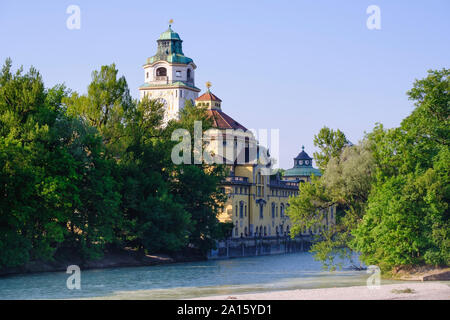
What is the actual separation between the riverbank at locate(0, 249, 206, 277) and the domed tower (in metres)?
55.8

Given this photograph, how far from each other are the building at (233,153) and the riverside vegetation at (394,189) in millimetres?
38349

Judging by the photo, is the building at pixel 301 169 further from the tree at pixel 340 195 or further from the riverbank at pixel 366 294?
the riverbank at pixel 366 294

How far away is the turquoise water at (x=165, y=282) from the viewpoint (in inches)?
1703

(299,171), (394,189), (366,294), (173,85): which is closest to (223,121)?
(173,85)

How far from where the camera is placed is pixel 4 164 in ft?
164

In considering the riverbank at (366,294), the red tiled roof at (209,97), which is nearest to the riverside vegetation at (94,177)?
the riverbank at (366,294)

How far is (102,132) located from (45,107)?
376 inches

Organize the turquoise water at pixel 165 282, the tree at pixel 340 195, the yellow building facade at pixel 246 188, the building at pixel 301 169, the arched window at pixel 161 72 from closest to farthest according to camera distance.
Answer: the turquoise water at pixel 165 282, the tree at pixel 340 195, the yellow building facade at pixel 246 188, the arched window at pixel 161 72, the building at pixel 301 169

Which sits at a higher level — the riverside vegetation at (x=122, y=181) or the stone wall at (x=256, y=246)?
the riverside vegetation at (x=122, y=181)

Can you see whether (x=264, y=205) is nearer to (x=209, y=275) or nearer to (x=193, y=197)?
(x=193, y=197)

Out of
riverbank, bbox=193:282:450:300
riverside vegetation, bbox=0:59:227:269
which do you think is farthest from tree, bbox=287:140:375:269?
riverside vegetation, bbox=0:59:227:269

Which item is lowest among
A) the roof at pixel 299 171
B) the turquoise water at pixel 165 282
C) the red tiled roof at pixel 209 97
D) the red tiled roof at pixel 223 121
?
the turquoise water at pixel 165 282
